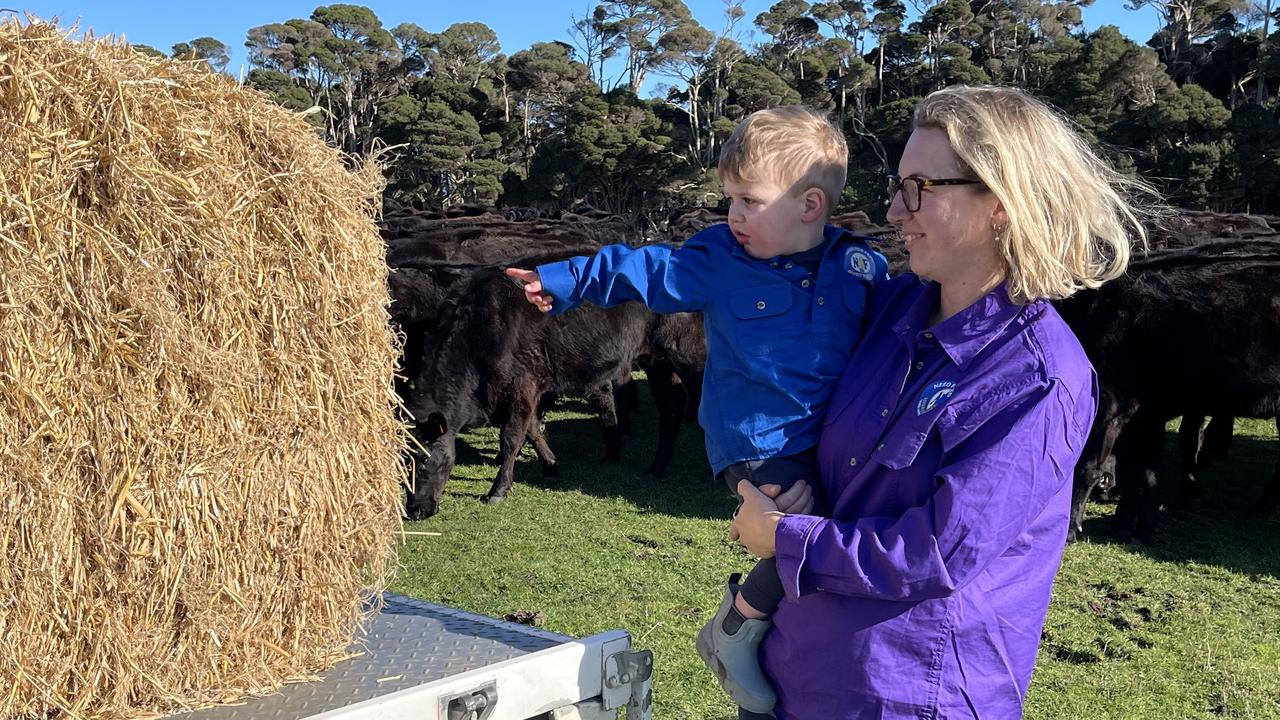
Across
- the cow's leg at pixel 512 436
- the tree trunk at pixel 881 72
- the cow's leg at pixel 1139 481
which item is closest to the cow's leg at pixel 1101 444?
the cow's leg at pixel 1139 481

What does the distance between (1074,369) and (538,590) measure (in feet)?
16.3

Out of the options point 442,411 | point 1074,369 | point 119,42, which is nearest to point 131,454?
point 119,42

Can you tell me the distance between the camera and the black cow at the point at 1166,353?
7562 millimetres

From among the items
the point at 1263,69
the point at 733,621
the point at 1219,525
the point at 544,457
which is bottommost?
the point at 1219,525

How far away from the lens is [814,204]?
2.58m

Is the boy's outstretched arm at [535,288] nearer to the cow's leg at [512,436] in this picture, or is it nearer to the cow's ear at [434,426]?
the cow's ear at [434,426]

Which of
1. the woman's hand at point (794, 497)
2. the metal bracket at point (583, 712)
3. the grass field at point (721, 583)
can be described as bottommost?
the grass field at point (721, 583)

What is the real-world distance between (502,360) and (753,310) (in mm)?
6913

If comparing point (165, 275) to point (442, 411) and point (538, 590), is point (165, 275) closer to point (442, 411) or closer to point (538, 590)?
point (538, 590)

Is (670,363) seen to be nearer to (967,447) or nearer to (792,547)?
(792,547)

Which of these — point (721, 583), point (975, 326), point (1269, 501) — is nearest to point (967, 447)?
point (975, 326)

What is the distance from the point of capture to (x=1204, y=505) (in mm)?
8922

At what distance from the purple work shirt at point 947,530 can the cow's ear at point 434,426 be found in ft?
20.9

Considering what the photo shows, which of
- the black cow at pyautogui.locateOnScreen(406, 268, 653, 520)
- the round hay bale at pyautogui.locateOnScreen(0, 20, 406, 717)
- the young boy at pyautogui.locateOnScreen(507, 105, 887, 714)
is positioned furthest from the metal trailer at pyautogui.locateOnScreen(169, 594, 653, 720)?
the black cow at pyautogui.locateOnScreen(406, 268, 653, 520)
